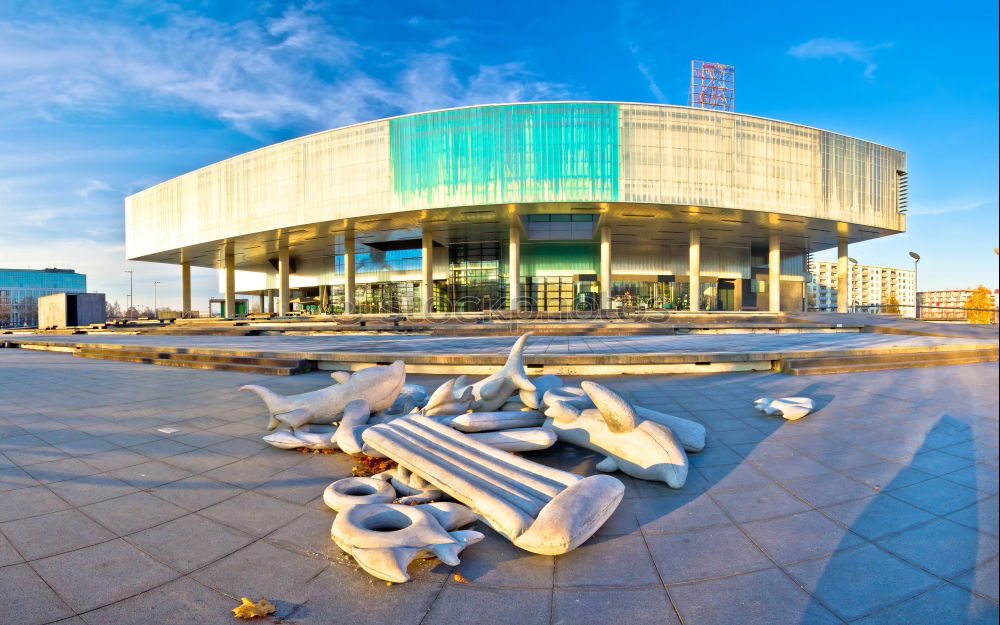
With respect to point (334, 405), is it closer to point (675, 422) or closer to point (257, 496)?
point (257, 496)

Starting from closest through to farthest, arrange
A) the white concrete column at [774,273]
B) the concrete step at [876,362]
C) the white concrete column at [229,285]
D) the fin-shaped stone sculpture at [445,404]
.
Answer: the fin-shaped stone sculpture at [445,404]
the concrete step at [876,362]
the white concrete column at [774,273]
the white concrete column at [229,285]

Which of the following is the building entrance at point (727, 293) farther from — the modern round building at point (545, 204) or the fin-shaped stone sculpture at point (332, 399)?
the fin-shaped stone sculpture at point (332, 399)

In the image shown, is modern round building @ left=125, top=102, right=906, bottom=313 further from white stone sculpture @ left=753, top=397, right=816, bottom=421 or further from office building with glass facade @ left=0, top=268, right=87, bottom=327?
office building with glass facade @ left=0, top=268, right=87, bottom=327

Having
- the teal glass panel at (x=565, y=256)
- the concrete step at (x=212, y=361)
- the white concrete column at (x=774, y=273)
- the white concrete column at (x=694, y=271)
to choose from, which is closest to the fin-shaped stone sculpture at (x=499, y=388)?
the concrete step at (x=212, y=361)

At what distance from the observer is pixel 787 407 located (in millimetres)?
5137

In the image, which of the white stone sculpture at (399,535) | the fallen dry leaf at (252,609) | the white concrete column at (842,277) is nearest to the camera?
the fallen dry leaf at (252,609)

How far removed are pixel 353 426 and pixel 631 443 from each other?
2.67m

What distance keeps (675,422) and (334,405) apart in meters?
3.69

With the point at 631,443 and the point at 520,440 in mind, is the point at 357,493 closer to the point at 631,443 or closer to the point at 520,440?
the point at 520,440

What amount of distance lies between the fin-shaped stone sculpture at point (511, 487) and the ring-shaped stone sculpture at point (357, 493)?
248 millimetres

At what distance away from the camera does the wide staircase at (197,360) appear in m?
9.61

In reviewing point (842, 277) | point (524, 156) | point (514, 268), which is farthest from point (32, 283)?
point (842, 277)

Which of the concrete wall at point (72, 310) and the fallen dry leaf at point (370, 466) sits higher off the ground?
the concrete wall at point (72, 310)

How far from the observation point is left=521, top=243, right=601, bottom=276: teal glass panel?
3869cm
